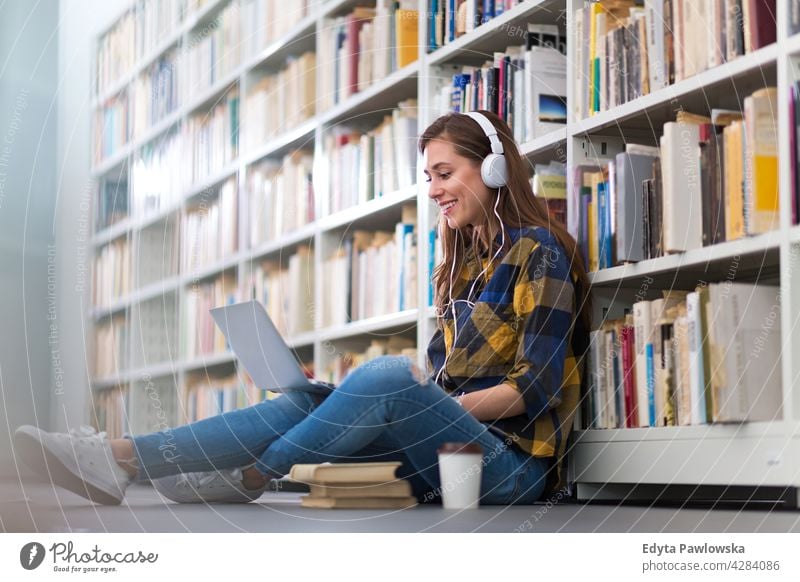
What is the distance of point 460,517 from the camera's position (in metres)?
1.39

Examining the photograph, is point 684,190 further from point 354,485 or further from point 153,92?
point 153,92

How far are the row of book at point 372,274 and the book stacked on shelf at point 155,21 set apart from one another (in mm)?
631

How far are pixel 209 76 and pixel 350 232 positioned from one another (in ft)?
2.37

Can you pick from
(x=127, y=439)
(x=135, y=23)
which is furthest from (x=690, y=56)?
(x=135, y=23)

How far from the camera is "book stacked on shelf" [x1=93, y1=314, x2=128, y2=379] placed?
7.93ft

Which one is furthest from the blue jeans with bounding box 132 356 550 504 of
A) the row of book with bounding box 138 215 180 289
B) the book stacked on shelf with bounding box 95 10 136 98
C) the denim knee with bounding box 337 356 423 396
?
the row of book with bounding box 138 215 180 289

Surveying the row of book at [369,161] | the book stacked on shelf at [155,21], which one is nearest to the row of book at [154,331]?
the row of book at [369,161]

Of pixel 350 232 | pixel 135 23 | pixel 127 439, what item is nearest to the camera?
pixel 127 439

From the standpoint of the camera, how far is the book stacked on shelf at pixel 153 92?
8.58 ft

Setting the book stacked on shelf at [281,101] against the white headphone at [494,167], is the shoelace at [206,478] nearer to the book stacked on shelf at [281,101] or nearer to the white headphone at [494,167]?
the white headphone at [494,167]

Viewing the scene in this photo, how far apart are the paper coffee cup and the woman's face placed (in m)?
0.39

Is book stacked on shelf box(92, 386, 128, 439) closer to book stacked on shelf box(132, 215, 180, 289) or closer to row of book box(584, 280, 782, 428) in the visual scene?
book stacked on shelf box(132, 215, 180, 289)

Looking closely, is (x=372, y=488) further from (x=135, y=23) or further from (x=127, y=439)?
(x=135, y=23)
